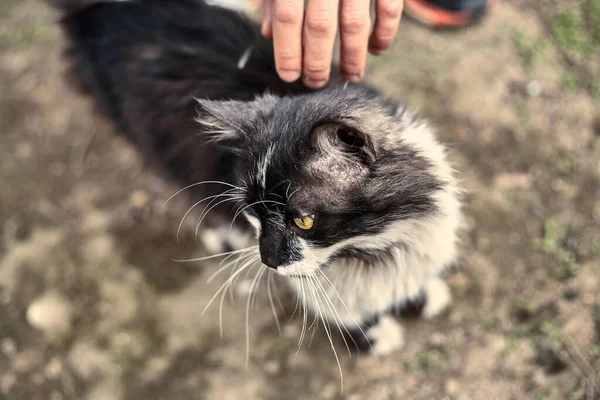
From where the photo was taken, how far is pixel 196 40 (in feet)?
5.90

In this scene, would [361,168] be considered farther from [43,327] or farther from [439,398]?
[43,327]

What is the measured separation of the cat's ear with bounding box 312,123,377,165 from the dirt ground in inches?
45.0

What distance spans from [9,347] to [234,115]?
1.62 m

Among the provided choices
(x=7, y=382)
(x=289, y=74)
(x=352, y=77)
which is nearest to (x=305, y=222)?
(x=289, y=74)

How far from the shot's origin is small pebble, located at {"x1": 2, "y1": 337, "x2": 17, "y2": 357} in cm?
210

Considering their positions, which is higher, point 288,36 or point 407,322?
point 288,36

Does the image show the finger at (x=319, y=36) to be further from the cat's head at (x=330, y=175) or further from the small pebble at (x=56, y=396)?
the small pebble at (x=56, y=396)

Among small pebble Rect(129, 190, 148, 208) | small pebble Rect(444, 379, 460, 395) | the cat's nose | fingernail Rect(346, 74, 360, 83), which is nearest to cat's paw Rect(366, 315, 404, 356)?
small pebble Rect(444, 379, 460, 395)

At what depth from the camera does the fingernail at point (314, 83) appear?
1.46m

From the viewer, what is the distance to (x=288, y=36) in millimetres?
1310

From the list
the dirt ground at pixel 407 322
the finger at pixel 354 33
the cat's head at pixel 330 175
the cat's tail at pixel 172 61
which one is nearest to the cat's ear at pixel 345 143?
the cat's head at pixel 330 175

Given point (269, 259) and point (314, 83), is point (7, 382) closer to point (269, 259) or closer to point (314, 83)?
point (269, 259)

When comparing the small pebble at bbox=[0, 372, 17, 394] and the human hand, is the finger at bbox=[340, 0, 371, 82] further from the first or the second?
the small pebble at bbox=[0, 372, 17, 394]

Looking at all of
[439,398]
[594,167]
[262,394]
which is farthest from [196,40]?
[594,167]
